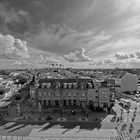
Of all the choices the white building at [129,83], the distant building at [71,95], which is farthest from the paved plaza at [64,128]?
the white building at [129,83]

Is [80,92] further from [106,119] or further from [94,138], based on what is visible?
[94,138]

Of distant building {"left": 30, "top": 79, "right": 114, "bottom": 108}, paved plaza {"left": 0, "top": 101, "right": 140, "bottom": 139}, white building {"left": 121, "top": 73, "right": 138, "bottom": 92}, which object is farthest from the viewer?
white building {"left": 121, "top": 73, "right": 138, "bottom": 92}

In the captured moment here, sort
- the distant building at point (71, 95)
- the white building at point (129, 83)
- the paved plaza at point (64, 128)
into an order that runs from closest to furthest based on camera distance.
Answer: the paved plaza at point (64, 128), the distant building at point (71, 95), the white building at point (129, 83)

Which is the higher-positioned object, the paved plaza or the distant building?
the distant building

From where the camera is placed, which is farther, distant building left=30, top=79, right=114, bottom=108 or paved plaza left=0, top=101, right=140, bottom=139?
distant building left=30, top=79, right=114, bottom=108

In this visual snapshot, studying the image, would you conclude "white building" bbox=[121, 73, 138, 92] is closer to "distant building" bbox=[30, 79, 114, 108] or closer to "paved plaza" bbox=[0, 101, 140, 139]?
"distant building" bbox=[30, 79, 114, 108]

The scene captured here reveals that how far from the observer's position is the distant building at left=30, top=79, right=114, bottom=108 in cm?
4178

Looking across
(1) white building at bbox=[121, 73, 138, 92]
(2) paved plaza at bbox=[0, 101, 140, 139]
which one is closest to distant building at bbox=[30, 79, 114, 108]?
(2) paved plaza at bbox=[0, 101, 140, 139]

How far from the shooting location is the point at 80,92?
4225cm

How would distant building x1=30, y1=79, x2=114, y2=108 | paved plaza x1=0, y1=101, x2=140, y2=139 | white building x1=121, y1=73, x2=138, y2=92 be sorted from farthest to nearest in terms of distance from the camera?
white building x1=121, y1=73, x2=138, y2=92
distant building x1=30, y1=79, x2=114, y2=108
paved plaza x1=0, y1=101, x2=140, y2=139

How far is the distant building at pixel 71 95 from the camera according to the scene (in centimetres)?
4178

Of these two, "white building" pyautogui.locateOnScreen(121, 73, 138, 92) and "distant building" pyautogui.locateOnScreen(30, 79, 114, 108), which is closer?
"distant building" pyautogui.locateOnScreen(30, 79, 114, 108)

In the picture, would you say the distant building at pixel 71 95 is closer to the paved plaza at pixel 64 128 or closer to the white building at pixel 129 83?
the paved plaza at pixel 64 128

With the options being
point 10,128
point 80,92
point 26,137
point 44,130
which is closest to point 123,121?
point 80,92
